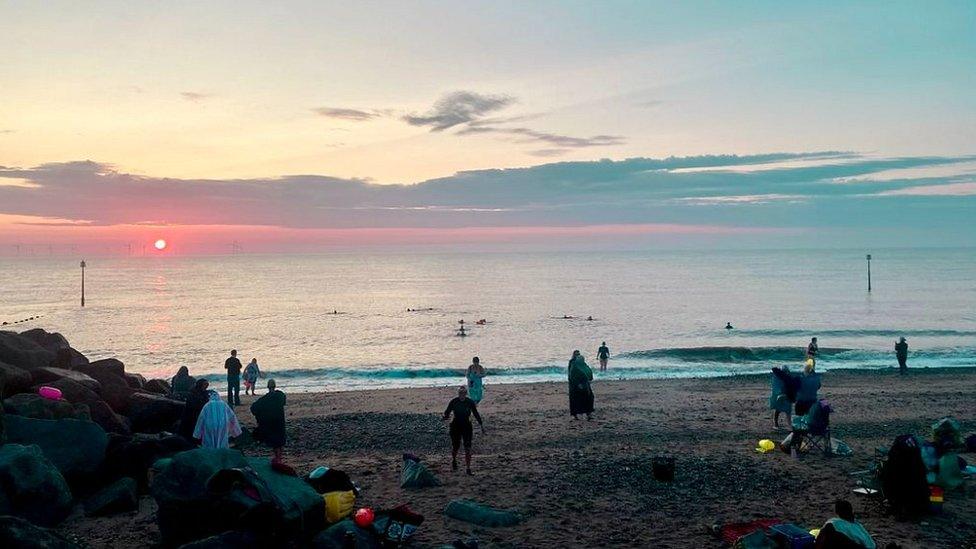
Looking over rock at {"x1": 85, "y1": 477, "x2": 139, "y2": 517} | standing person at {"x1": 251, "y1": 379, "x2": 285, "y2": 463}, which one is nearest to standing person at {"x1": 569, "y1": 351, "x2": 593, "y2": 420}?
standing person at {"x1": 251, "y1": 379, "x2": 285, "y2": 463}

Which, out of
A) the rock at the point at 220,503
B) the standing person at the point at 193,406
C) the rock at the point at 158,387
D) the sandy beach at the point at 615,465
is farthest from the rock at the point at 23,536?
the rock at the point at 158,387

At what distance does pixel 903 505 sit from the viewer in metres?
11.3

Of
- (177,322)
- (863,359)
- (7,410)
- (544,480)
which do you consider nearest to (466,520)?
(544,480)

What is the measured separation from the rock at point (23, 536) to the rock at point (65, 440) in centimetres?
337

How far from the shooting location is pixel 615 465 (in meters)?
14.2

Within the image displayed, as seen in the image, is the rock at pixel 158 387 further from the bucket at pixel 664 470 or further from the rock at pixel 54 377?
the bucket at pixel 664 470

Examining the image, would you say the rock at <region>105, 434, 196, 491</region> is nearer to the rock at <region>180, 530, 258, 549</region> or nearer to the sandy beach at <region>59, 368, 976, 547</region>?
the sandy beach at <region>59, 368, 976, 547</region>

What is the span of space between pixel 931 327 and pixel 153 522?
63.6 metres

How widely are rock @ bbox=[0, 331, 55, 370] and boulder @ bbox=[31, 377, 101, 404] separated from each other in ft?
10.1

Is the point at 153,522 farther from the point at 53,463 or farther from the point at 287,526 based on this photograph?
the point at 287,526

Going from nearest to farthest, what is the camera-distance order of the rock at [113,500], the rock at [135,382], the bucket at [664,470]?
the rock at [113,500], the bucket at [664,470], the rock at [135,382]

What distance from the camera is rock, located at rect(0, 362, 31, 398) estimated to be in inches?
543

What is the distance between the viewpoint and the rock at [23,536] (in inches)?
307

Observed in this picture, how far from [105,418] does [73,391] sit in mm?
995
